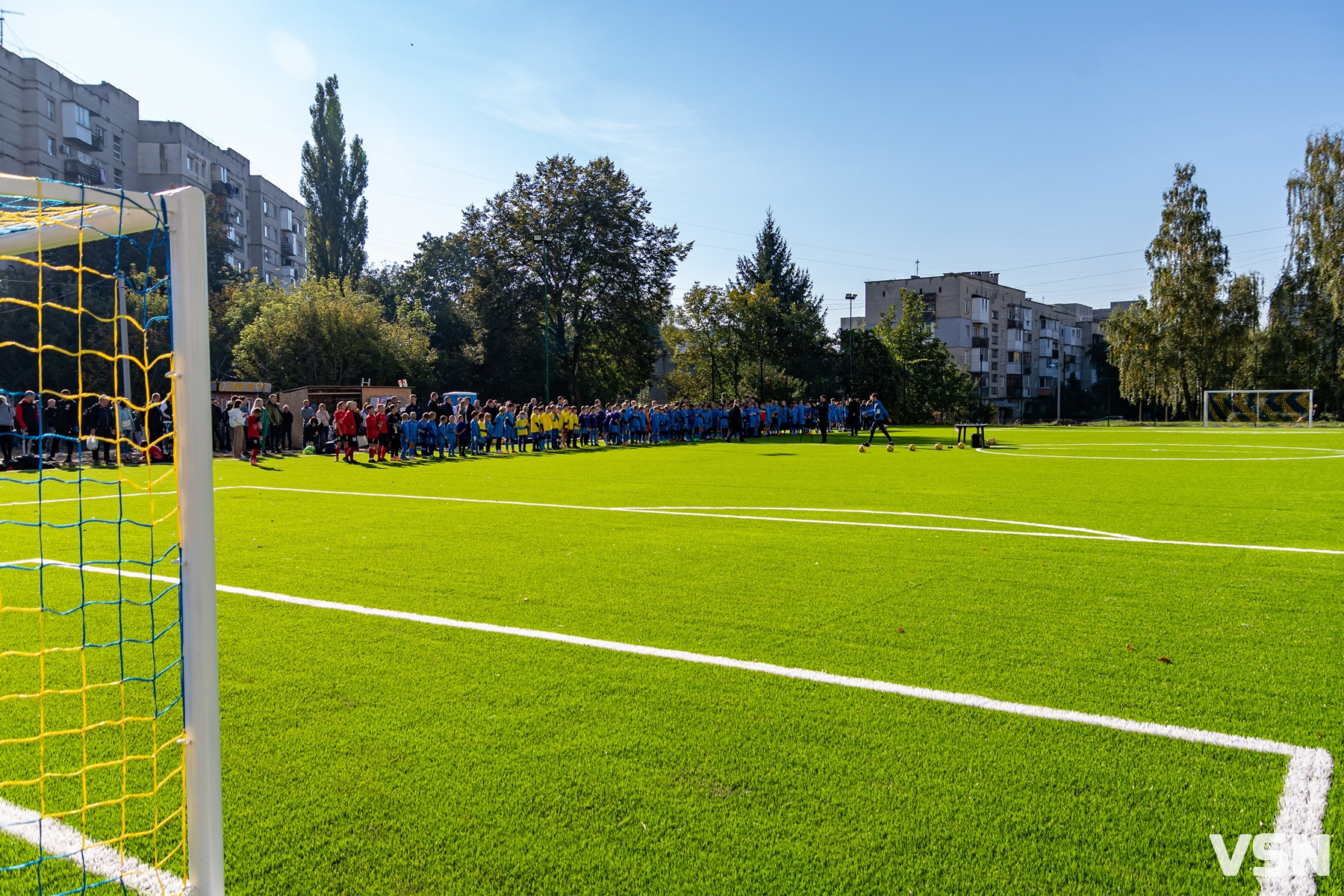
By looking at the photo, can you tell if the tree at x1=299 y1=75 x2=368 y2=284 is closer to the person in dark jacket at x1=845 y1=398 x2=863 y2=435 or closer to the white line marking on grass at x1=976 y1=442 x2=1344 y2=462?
the person in dark jacket at x1=845 y1=398 x2=863 y2=435

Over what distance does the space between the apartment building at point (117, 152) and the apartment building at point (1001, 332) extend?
56.5 m

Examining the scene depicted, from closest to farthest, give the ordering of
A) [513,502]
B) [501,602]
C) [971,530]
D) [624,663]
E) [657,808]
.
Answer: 1. [657,808]
2. [624,663]
3. [501,602]
4. [971,530]
5. [513,502]

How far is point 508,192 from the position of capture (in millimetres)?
49531

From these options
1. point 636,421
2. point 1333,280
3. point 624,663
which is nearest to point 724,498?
point 624,663

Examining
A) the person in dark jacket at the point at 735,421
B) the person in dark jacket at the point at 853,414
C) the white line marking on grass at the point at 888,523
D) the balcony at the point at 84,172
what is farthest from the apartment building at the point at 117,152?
the white line marking on grass at the point at 888,523

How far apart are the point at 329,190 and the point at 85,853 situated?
59974 millimetres

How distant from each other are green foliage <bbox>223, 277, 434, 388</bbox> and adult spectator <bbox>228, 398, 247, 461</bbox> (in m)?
16.7

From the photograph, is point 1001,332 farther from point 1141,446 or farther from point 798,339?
point 1141,446

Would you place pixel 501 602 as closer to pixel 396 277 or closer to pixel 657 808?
pixel 657 808

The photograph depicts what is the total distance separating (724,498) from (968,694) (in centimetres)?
827

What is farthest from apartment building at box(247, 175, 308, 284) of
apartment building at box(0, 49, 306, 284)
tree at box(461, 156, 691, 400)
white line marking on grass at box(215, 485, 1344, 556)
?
white line marking on grass at box(215, 485, 1344, 556)

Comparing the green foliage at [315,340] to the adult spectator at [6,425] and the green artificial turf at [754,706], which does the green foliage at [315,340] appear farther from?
A: the green artificial turf at [754,706]

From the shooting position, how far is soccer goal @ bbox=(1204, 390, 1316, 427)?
1706 inches


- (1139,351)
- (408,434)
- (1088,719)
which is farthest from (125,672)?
(1139,351)
